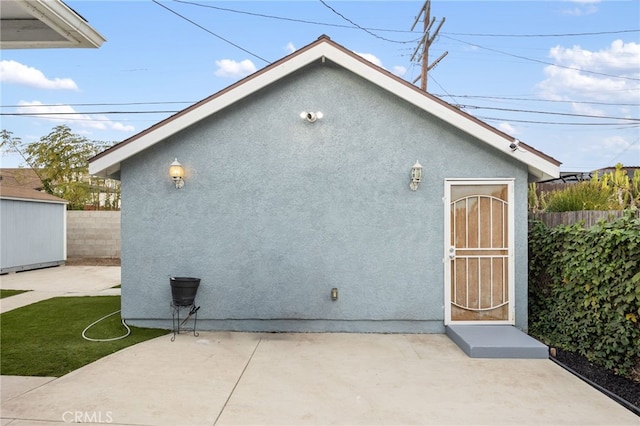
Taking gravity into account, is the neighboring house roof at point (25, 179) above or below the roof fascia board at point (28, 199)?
above

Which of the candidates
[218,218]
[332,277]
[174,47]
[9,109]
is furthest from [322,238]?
[9,109]

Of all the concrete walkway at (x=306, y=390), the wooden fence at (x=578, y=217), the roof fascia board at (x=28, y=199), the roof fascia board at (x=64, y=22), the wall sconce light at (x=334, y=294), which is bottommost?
the concrete walkway at (x=306, y=390)

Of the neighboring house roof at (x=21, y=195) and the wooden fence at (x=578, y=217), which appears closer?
the wooden fence at (x=578, y=217)

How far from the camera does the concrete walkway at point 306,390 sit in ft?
12.7

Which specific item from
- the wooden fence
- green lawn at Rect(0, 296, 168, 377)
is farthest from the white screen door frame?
green lawn at Rect(0, 296, 168, 377)

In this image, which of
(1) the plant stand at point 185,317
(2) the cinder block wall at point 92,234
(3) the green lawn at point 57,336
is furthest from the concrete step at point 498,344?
(2) the cinder block wall at point 92,234

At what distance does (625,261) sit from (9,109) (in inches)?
1024

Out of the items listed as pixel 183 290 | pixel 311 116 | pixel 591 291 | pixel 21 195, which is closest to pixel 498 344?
pixel 591 291

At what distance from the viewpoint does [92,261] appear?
58.0ft

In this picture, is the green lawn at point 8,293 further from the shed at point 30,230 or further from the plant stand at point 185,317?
the plant stand at point 185,317

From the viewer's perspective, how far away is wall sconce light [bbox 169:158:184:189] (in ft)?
21.9

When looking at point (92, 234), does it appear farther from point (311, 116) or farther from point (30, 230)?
point (311, 116)

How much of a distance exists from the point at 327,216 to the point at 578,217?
4.45m

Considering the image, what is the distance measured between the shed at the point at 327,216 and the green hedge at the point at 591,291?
48cm
